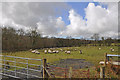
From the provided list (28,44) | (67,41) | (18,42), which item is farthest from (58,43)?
(18,42)

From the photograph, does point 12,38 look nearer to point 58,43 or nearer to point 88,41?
point 58,43

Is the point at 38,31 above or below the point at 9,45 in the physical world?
above

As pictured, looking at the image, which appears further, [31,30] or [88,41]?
[88,41]

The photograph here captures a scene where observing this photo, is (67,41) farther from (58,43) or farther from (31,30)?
(31,30)

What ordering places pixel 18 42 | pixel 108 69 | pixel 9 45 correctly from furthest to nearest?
pixel 18 42 < pixel 9 45 < pixel 108 69

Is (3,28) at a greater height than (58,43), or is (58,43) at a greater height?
(3,28)

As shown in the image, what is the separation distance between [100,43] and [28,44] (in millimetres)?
28543

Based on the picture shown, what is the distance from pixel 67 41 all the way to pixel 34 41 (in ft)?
57.9

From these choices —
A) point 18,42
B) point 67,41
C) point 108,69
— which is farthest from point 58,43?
point 108,69

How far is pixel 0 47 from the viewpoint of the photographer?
19.1 metres

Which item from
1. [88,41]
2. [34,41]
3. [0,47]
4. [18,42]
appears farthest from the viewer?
[88,41]

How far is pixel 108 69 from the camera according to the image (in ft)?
21.0

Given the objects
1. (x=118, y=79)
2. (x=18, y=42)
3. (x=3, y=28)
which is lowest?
(x=118, y=79)

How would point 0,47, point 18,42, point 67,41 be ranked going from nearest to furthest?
point 0,47, point 18,42, point 67,41
